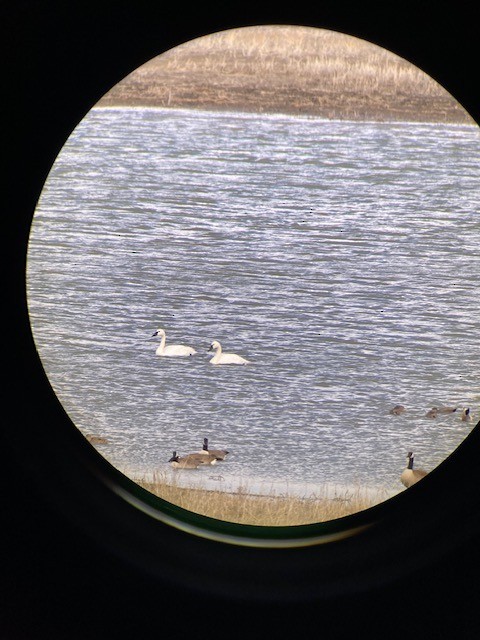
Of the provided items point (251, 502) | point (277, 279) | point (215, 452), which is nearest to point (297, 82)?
point (277, 279)

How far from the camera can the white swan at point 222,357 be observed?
31.4ft

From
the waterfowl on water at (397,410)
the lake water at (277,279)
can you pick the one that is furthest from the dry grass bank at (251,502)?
the waterfowl on water at (397,410)

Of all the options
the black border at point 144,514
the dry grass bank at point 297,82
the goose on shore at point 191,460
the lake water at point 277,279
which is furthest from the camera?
the goose on shore at point 191,460

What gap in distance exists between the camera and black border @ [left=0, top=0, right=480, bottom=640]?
85cm

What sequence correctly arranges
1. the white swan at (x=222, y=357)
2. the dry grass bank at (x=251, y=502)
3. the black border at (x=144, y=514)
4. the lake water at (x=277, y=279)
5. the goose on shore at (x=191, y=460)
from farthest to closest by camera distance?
the goose on shore at (x=191, y=460)
the dry grass bank at (x=251, y=502)
the white swan at (x=222, y=357)
the lake water at (x=277, y=279)
the black border at (x=144, y=514)

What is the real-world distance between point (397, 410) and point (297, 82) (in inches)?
164

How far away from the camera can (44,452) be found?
0.92 metres

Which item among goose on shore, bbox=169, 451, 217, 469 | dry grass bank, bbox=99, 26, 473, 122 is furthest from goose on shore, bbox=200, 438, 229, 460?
dry grass bank, bbox=99, 26, 473, 122

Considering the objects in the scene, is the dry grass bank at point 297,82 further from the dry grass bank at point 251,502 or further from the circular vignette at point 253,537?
the circular vignette at point 253,537

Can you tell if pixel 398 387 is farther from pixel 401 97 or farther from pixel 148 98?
pixel 148 98

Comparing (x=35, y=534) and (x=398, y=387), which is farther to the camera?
(x=398, y=387)

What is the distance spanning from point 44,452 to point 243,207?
879 centimetres

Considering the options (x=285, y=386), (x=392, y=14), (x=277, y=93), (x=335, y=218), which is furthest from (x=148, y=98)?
(x=392, y=14)

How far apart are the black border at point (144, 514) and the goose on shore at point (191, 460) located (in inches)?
375
